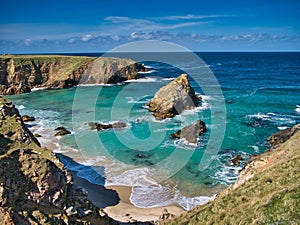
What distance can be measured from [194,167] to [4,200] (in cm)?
1983

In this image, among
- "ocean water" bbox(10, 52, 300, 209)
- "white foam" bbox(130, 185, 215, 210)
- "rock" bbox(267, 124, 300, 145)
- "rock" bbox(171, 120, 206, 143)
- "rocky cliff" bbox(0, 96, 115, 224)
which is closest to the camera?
"rocky cliff" bbox(0, 96, 115, 224)

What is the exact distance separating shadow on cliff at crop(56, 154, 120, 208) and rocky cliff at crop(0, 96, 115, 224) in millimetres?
6313

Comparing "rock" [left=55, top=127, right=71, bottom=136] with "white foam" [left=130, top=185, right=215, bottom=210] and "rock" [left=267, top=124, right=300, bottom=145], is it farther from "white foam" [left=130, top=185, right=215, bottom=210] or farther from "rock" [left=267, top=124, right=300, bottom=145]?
"rock" [left=267, top=124, right=300, bottom=145]

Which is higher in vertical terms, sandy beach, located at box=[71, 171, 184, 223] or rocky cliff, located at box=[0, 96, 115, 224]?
rocky cliff, located at box=[0, 96, 115, 224]

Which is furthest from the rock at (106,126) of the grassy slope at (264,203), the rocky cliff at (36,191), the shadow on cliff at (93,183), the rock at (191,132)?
the grassy slope at (264,203)

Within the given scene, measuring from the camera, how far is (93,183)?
1116 inches

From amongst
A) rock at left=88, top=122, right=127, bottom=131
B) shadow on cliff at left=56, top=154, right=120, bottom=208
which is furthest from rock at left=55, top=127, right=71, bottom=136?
shadow on cliff at left=56, top=154, right=120, bottom=208

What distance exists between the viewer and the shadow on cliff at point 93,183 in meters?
25.5

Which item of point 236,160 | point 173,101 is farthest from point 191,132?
point 173,101

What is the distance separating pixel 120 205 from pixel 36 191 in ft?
30.6

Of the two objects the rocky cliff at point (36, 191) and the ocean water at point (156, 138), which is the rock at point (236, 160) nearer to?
the ocean water at point (156, 138)

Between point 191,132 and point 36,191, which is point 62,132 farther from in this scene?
point 36,191

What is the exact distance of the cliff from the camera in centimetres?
8431

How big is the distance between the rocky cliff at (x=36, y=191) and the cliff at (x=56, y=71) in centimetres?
6793
